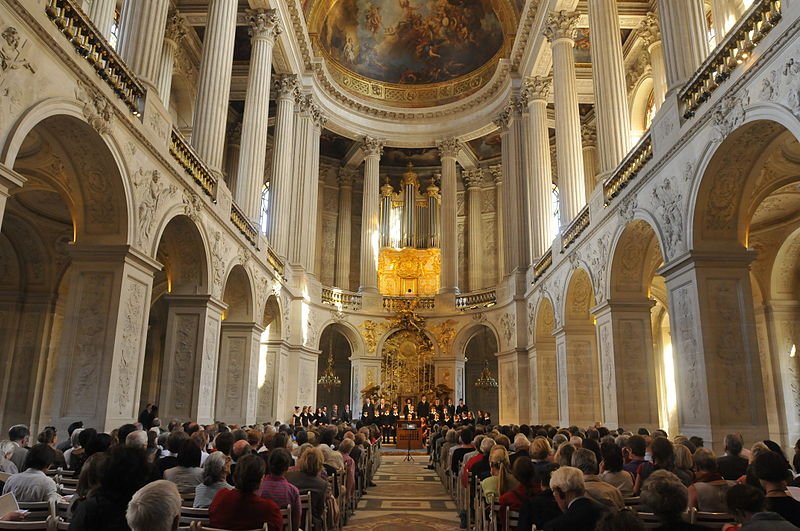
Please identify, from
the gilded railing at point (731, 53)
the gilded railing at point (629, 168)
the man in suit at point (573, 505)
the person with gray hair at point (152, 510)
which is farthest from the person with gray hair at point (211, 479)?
the gilded railing at point (629, 168)

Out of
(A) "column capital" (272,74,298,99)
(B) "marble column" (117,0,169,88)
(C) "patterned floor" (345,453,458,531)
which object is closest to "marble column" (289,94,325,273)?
(A) "column capital" (272,74,298,99)

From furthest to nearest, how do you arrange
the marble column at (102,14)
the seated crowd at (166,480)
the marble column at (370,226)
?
the marble column at (370,226) < the marble column at (102,14) < the seated crowd at (166,480)

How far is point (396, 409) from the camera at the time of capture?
24.4 m

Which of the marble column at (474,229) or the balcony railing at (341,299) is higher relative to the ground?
the marble column at (474,229)

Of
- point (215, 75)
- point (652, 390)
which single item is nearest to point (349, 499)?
point (652, 390)

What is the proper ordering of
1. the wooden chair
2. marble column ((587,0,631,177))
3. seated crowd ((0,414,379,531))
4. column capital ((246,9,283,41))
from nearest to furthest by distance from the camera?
seated crowd ((0,414,379,531)) < the wooden chair < marble column ((587,0,631,177)) < column capital ((246,9,283,41))

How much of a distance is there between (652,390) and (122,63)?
11.3 m

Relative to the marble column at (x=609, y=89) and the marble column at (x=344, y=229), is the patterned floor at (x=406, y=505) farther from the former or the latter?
the marble column at (x=344, y=229)

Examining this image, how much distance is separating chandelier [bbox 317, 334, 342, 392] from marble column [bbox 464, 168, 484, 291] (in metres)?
7.54

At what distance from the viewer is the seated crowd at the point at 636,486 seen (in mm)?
3246

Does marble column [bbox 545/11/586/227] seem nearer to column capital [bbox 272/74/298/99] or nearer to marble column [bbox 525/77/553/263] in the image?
marble column [bbox 525/77/553/263]

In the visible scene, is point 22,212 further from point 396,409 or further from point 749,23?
point 396,409

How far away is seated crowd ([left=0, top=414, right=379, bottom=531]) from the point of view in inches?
123

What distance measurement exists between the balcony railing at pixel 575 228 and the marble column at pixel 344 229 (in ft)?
46.9
